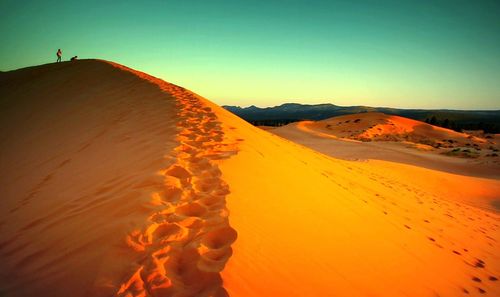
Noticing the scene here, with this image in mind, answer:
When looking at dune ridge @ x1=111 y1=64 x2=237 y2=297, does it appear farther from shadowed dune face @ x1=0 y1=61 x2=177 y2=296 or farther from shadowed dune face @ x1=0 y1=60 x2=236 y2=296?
shadowed dune face @ x1=0 y1=61 x2=177 y2=296

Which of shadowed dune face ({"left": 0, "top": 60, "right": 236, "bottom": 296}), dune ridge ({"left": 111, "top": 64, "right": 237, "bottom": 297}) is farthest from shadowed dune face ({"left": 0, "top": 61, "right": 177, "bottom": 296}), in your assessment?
dune ridge ({"left": 111, "top": 64, "right": 237, "bottom": 297})

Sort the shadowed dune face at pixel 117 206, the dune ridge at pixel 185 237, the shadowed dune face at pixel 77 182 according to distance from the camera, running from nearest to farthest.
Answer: the dune ridge at pixel 185 237 < the shadowed dune face at pixel 117 206 < the shadowed dune face at pixel 77 182

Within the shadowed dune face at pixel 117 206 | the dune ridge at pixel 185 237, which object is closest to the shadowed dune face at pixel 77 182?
the shadowed dune face at pixel 117 206

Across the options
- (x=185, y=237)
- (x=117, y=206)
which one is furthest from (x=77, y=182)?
(x=185, y=237)

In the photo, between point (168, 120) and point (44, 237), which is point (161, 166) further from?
point (168, 120)

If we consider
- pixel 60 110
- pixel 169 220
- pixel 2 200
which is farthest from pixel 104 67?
pixel 169 220

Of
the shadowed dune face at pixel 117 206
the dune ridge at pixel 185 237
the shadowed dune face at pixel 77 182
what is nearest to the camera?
the dune ridge at pixel 185 237

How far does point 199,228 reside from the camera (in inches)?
95.7

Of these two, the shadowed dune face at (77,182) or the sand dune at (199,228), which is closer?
the sand dune at (199,228)

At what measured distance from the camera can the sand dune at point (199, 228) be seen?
78.9 inches

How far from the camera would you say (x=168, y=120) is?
613 cm

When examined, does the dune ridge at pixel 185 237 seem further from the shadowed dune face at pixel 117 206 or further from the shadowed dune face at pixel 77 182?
the shadowed dune face at pixel 77 182

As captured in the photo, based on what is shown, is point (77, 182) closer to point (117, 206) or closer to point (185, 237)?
point (117, 206)

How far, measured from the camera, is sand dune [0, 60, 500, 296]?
2.00 meters
